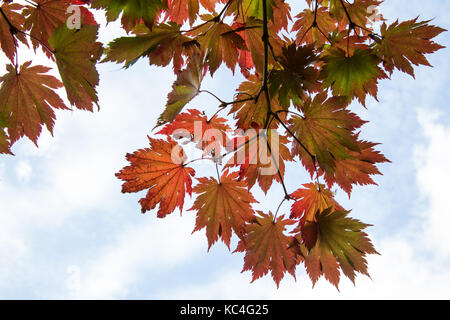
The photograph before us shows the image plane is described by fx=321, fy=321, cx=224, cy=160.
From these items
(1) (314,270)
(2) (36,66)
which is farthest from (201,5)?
(1) (314,270)

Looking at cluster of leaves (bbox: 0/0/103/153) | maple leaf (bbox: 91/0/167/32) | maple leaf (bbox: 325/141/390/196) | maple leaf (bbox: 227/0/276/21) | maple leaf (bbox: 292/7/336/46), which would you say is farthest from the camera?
maple leaf (bbox: 292/7/336/46)

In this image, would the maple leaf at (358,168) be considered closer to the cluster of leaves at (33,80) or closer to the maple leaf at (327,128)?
the maple leaf at (327,128)

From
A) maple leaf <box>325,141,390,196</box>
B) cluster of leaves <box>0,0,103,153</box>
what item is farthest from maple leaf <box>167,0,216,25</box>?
maple leaf <box>325,141,390,196</box>

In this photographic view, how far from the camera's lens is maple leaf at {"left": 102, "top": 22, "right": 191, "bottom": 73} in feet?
3.51

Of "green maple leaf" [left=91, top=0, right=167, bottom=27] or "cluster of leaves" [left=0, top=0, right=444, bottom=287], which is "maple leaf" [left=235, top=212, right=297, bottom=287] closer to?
"cluster of leaves" [left=0, top=0, right=444, bottom=287]

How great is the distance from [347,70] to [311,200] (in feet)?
1.76

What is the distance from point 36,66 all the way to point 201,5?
759 millimetres

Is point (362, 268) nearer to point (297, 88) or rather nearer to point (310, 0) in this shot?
point (297, 88)

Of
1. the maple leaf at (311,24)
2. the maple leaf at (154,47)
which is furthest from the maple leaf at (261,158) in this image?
the maple leaf at (311,24)

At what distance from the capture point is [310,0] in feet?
5.49

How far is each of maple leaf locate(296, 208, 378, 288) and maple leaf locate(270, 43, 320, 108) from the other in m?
0.45

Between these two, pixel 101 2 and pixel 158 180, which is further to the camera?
pixel 158 180

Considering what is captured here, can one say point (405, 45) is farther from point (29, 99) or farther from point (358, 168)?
point (29, 99)

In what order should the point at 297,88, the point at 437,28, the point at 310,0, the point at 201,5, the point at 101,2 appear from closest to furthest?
the point at 101,2 < the point at 297,88 < the point at 437,28 < the point at 201,5 < the point at 310,0
